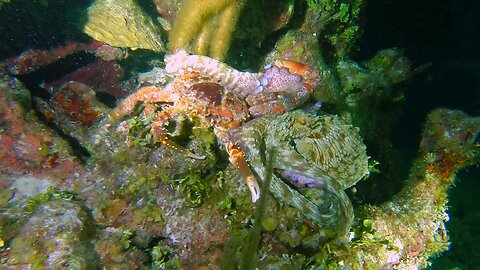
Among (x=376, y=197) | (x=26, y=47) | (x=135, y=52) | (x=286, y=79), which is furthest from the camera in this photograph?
(x=135, y=52)

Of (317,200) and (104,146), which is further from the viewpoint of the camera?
(104,146)

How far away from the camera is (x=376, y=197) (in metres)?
4.06

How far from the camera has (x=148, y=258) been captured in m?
2.81

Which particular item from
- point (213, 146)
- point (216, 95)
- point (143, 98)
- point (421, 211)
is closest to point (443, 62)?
point (421, 211)

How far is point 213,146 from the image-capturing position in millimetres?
3211

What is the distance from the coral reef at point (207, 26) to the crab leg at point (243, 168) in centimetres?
204

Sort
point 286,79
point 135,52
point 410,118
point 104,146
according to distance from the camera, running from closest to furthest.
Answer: point 104,146 → point 286,79 → point 135,52 → point 410,118

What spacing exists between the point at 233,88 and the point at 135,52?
3034 mm

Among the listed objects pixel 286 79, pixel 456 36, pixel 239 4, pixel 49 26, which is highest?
pixel 456 36

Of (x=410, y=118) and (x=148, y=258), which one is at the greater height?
(x=410, y=118)

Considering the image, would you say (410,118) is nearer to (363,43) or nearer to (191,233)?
(363,43)

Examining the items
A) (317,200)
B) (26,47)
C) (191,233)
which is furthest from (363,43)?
(26,47)

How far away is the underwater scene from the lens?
2.72 m

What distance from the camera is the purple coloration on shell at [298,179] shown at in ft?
9.64
